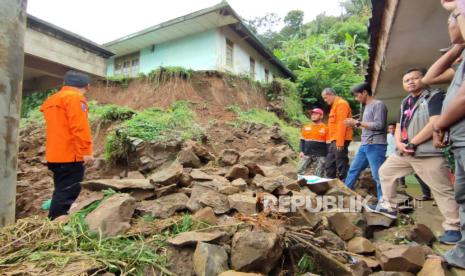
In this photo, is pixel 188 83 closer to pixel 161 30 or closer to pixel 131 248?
pixel 161 30

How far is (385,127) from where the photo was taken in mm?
3908

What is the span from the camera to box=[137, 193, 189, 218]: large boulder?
8.94 ft

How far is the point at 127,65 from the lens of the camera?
16438mm

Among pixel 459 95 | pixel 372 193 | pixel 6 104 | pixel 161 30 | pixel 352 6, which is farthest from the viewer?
pixel 352 6

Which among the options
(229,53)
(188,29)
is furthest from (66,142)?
(229,53)

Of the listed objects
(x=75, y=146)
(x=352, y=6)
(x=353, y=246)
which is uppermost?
(x=352, y=6)

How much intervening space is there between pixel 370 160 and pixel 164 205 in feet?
8.69

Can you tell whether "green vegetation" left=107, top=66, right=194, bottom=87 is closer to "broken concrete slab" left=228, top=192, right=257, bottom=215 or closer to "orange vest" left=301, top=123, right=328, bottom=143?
"orange vest" left=301, top=123, right=328, bottom=143

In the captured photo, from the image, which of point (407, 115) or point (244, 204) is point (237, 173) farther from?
point (407, 115)

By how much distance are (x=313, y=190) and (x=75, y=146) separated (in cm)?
276

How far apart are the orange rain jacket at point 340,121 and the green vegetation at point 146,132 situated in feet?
11.0

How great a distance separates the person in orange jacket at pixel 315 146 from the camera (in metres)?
5.41

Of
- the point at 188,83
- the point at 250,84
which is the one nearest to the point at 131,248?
the point at 188,83

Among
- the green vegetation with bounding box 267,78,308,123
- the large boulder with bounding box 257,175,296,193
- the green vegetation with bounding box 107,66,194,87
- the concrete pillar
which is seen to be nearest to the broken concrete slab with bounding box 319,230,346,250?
the large boulder with bounding box 257,175,296,193
